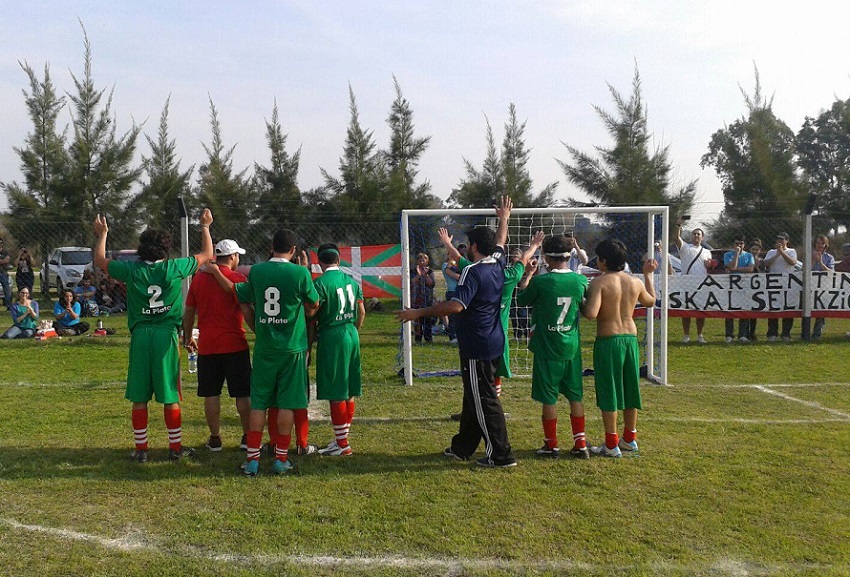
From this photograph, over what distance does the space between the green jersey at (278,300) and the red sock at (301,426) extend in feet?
2.31

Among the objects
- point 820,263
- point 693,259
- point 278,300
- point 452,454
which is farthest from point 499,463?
point 820,263

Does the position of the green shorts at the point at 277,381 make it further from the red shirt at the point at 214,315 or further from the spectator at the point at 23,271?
the spectator at the point at 23,271

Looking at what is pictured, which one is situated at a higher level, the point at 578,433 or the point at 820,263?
the point at 820,263

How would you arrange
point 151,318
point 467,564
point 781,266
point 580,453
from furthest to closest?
point 781,266, point 580,453, point 151,318, point 467,564

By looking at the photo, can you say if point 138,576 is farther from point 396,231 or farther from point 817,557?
point 396,231

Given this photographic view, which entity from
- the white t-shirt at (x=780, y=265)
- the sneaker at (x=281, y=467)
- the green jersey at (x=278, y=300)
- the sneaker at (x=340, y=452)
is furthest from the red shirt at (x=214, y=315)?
the white t-shirt at (x=780, y=265)

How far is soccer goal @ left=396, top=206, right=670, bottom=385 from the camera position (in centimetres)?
965

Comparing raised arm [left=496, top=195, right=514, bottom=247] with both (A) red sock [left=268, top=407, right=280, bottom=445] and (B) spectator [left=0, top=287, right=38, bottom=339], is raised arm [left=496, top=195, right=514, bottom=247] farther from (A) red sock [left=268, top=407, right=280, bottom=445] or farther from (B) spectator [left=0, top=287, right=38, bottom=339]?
(B) spectator [left=0, top=287, right=38, bottom=339]

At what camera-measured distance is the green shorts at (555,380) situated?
634cm

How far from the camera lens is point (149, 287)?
6.09 metres

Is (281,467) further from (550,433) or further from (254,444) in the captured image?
(550,433)

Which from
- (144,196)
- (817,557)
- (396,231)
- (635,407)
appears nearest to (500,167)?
(396,231)

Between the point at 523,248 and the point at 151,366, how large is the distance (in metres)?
6.74

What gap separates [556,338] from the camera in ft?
20.8
